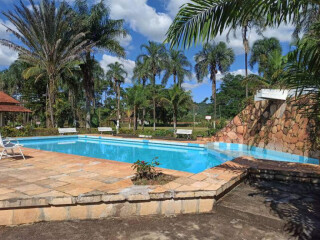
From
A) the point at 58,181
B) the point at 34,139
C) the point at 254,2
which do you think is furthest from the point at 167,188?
the point at 34,139

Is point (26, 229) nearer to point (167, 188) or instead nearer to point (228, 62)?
point (167, 188)

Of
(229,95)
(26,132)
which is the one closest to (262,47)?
(229,95)

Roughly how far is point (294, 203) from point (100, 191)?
3320mm

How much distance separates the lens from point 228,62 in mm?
24766

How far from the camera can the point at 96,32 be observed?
2020 cm

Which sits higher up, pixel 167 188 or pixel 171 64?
pixel 171 64

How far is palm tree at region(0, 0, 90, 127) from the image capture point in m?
15.6

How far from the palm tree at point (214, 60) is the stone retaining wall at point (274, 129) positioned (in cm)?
1249

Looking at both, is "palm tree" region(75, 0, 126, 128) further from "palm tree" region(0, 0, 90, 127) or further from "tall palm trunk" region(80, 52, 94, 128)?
"palm tree" region(0, 0, 90, 127)

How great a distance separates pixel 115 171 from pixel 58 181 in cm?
137

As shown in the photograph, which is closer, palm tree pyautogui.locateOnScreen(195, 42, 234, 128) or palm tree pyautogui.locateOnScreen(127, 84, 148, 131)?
palm tree pyautogui.locateOnScreen(127, 84, 148, 131)

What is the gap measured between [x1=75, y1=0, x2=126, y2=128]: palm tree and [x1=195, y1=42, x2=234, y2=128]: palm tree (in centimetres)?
980

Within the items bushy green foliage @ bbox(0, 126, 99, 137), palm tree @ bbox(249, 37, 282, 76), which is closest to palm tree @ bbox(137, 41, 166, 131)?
bushy green foliage @ bbox(0, 126, 99, 137)

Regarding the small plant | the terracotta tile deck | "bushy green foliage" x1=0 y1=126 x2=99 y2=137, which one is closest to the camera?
the terracotta tile deck
